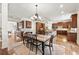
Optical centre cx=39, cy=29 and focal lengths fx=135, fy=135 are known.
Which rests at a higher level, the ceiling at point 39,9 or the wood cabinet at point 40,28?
the ceiling at point 39,9

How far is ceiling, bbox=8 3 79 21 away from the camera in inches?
92.1

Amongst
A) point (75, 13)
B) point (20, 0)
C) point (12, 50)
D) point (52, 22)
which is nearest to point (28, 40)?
point (12, 50)

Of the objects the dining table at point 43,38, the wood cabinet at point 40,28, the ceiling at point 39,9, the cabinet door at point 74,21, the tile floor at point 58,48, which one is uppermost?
the ceiling at point 39,9

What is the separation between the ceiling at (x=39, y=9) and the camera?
234cm

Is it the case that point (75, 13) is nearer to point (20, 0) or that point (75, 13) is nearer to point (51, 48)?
point (51, 48)

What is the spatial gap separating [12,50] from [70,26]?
1096 mm

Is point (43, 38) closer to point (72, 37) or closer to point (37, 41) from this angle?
point (37, 41)

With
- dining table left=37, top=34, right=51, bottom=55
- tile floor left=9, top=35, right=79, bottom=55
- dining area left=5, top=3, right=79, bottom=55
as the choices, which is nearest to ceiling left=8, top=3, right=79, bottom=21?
dining area left=5, top=3, right=79, bottom=55

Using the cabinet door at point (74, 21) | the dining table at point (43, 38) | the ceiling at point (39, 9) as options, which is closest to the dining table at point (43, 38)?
the dining table at point (43, 38)

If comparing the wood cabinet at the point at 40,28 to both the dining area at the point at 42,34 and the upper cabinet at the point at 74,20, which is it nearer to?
the dining area at the point at 42,34

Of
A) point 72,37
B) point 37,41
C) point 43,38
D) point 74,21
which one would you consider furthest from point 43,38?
point 74,21

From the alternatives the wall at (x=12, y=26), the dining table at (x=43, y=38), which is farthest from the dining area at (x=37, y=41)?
the wall at (x=12, y=26)

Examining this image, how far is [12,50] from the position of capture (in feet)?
7.80

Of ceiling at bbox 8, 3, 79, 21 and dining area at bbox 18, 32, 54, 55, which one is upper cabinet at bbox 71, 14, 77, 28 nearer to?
ceiling at bbox 8, 3, 79, 21
